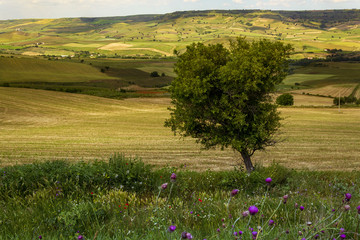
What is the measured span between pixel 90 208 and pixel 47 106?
55.8m

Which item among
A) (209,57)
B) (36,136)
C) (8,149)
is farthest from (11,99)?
(209,57)

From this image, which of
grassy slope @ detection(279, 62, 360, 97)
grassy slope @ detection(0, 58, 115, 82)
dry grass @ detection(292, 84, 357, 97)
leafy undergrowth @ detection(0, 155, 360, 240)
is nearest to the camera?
leafy undergrowth @ detection(0, 155, 360, 240)

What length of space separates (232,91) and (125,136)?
22.2 m

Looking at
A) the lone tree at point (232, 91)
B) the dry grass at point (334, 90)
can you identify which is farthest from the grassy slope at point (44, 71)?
the lone tree at point (232, 91)

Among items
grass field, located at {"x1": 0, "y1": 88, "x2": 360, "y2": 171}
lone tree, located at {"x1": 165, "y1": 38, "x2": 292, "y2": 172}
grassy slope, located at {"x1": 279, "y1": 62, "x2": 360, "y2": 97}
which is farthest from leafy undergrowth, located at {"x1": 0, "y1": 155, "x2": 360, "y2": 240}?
grassy slope, located at {"x1": 279, "y1": 62, "x2": 360, "y2": 97}

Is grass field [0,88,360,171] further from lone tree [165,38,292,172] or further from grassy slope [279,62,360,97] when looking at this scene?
grassy slope [279,62,360,97]

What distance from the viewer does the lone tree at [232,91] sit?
16688 mm

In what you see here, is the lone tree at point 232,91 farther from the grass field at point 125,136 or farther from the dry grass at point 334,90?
the dry grass at point 334,90

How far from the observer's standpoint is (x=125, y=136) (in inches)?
1462

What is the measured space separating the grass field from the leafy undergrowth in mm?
11672

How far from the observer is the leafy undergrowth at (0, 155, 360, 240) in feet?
12.9

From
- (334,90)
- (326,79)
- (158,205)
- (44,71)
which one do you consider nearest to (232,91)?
(158,205)

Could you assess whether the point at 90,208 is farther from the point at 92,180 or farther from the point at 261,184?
the point at 261,184

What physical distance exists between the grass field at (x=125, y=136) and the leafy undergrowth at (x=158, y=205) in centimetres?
1167
